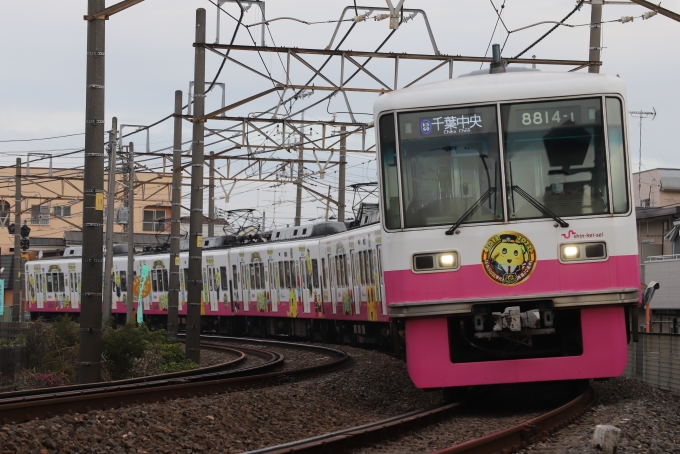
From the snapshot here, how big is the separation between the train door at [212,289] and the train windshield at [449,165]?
2171cm

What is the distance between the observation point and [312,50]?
14.9m

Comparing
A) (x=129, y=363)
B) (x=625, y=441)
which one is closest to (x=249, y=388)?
(x=129, y=363)

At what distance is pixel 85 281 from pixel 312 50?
5.15 m

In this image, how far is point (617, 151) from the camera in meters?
8.59

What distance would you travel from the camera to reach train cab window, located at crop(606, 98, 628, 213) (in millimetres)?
8531

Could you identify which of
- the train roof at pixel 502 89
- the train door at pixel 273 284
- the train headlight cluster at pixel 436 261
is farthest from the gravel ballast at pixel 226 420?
the train door at pixel 273 284

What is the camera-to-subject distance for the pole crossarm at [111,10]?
11.0 meters

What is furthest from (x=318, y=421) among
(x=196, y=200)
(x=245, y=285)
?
(x=245, y=285)

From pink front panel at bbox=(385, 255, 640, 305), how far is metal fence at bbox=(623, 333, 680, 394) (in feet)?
17.2

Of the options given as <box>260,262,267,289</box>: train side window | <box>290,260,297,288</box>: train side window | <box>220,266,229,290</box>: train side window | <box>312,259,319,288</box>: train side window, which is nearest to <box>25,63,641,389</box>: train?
<box>312,259,319,288</box>: train side window

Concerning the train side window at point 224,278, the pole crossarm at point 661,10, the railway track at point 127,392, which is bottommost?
the railway track at point 127,392

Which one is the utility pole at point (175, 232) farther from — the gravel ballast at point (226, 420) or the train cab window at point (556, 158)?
the train cab window at point (556, 158)

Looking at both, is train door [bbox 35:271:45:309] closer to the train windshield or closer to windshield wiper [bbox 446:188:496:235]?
the train windshield

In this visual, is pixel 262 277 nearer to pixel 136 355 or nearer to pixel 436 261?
pixel 136 355
